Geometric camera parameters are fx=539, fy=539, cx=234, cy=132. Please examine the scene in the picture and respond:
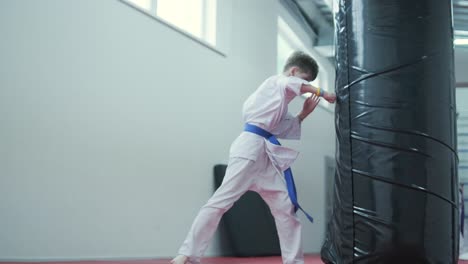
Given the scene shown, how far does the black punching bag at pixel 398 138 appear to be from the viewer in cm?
225

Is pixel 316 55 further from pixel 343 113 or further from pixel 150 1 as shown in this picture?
pixel 343 113

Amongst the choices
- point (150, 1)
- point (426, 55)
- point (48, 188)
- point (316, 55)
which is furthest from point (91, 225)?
point (316, 55)

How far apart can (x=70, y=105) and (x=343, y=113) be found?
2.05 m

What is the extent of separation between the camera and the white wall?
3391mm

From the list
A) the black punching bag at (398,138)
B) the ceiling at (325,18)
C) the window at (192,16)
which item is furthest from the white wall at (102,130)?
the ceiling at (325,18)

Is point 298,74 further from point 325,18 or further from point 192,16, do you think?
point 325,18

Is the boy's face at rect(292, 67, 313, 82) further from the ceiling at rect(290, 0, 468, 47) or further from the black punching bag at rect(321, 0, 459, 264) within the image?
the ceiling at rect(290, 0, 468, 47)

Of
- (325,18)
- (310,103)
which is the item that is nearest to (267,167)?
(310,103)

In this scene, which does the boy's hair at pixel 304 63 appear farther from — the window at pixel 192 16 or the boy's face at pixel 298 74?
the window at pixel 192 16

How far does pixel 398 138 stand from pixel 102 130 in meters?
2.35

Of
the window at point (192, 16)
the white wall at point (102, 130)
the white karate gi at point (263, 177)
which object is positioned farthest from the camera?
the window at point (192, 16)

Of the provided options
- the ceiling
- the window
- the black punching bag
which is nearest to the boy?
the black punching bag

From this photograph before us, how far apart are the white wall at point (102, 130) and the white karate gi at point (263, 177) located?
1278 mm

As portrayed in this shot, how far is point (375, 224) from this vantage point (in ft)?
7.45
